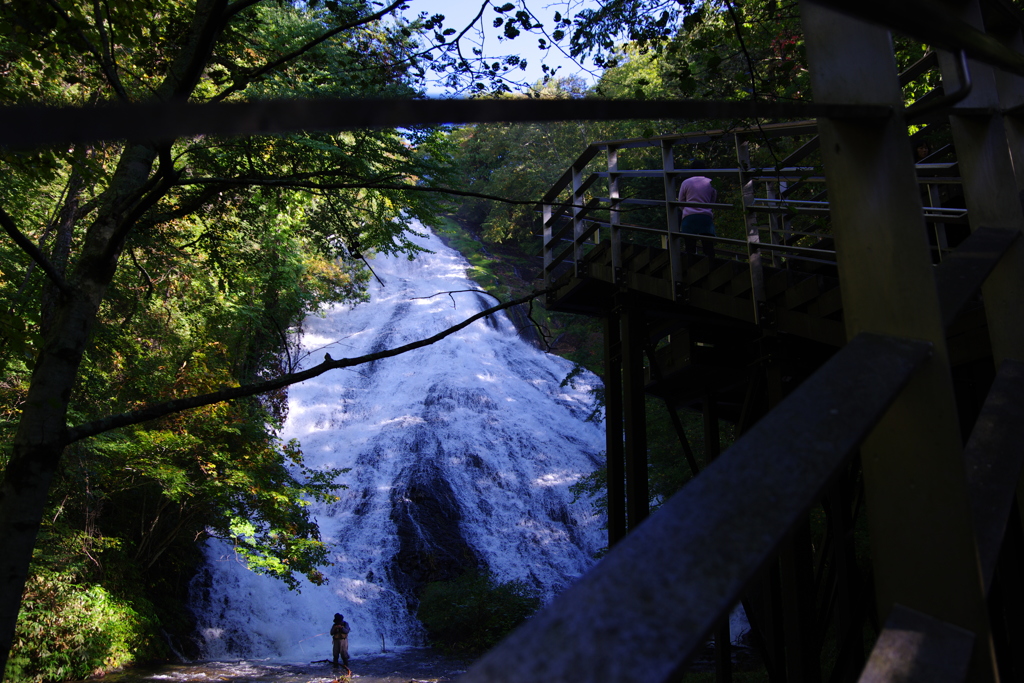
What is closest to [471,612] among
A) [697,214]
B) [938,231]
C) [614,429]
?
[614,429]

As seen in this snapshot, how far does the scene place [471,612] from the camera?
14414 millimetres

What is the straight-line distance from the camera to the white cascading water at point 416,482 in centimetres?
1498

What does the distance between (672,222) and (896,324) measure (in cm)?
460

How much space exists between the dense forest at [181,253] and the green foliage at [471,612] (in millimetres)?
3216

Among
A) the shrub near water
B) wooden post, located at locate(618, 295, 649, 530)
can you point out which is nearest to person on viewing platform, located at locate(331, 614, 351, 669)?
the shrub near water

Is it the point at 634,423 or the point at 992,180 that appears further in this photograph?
the point at 634,423

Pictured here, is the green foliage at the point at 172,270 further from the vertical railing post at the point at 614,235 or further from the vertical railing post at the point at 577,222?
the vertical railing post at the point at 614,235

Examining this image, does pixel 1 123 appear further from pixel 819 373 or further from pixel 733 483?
pixel 819 373

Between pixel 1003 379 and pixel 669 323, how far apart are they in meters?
5.90

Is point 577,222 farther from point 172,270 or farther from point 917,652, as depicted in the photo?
point 172,270

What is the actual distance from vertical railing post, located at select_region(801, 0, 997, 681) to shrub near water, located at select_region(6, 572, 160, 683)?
41.0 ft

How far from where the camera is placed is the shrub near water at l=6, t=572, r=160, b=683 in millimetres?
10445

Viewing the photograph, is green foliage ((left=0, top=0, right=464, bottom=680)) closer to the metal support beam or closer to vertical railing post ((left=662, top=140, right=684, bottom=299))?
vertical railing post ((left=662, top=140, right=684, bottom=299))

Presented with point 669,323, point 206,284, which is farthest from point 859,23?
point 206,284
